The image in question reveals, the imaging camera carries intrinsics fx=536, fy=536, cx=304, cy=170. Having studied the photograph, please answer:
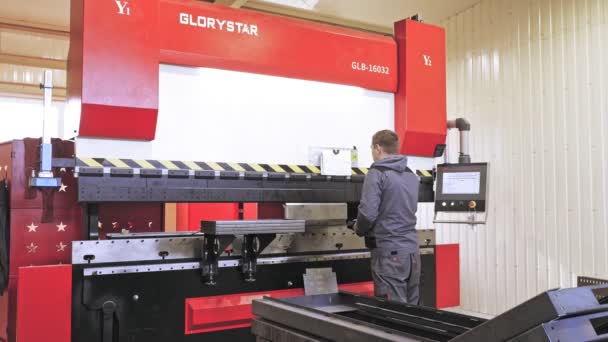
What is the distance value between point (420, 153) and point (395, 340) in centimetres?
236

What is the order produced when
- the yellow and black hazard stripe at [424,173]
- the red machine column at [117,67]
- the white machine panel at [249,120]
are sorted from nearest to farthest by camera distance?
the red machine column at [117,67], the white machine panel at [249,120], the yellow and black hazard stripe at [424,173]

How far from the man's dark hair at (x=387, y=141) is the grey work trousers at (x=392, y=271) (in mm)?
618

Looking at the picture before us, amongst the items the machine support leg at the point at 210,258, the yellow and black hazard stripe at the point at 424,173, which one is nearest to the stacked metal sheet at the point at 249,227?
the machine support leg at the point at 210,258

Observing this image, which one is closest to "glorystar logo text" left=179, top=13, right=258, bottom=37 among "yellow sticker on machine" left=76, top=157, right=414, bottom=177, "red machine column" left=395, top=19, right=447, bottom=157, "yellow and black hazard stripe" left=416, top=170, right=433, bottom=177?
"yellow sticker on machine" left=76, top=157, right=414, bottom=177

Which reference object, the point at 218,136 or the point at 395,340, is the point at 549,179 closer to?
the point at 218,136

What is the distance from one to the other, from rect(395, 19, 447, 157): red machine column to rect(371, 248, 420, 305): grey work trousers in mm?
737

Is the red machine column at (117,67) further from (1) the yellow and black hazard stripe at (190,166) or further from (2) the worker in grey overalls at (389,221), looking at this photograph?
(2) the worker in grey overalls at (389,221)

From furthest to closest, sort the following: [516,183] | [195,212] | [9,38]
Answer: [9,38] < [516,183] < [195,212]

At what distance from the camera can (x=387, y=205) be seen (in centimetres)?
330

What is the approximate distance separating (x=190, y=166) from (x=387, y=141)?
3.90 feet

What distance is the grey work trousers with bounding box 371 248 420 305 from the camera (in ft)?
10.7

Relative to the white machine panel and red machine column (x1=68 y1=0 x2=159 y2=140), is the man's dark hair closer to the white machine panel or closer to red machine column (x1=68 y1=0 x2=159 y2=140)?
the white machine panel

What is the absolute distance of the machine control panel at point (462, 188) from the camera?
143 inches

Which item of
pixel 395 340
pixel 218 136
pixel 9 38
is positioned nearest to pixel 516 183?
pixel 218 136
